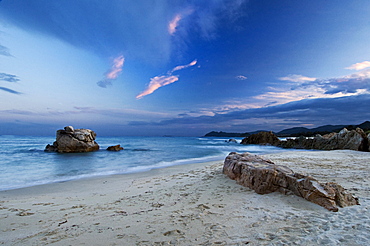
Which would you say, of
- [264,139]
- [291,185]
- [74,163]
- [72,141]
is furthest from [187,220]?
[264,139]

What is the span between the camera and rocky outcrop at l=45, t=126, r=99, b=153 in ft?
67.1

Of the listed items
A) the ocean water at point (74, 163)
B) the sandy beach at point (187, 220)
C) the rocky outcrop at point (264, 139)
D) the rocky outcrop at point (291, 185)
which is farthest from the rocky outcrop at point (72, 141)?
the rocky outcrop at point (264, 139)

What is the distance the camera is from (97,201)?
15.5 feet

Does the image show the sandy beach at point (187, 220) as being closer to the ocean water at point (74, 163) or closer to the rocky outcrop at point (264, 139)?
the ocean water at point (74, 163)

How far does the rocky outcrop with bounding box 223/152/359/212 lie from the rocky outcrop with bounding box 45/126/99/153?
2068cm

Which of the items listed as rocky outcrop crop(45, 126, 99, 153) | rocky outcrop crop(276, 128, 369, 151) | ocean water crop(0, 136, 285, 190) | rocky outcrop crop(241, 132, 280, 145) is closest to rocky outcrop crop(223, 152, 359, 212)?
ocean water crop(0, 136, 285, 190)

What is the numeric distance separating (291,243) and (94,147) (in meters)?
24.3

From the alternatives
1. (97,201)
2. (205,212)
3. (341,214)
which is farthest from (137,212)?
(341,214)

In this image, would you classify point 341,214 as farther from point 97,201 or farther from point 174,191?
point 97,201

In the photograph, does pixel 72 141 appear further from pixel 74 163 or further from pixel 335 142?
pixel 335 142

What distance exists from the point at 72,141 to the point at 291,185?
905 inches

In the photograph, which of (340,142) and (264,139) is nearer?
(340,142)

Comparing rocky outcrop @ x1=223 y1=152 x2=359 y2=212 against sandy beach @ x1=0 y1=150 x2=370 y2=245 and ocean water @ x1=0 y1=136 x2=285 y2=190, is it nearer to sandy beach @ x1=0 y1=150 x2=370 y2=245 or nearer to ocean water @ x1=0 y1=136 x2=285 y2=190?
sandy beach @ x1=0 y1=150 x2=370 y2=245

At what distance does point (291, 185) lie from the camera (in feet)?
13.8
